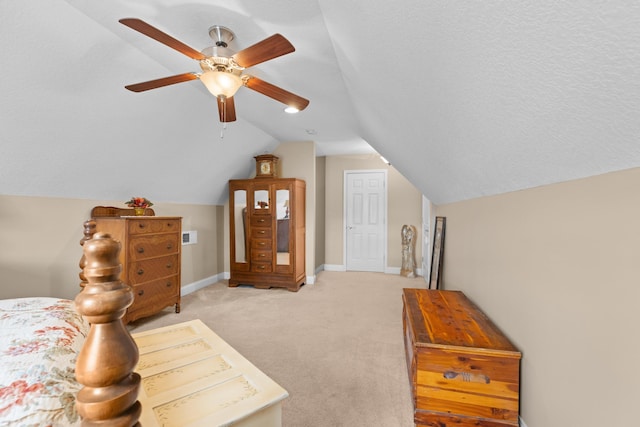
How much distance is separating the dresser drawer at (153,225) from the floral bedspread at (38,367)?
65.4 inches

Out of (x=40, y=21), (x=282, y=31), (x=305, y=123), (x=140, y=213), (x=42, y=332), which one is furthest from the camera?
(x=305, y=123)

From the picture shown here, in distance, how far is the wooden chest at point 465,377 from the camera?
4.17 ft

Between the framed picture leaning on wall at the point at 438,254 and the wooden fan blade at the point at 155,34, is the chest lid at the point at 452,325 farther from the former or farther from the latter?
the wooden fan blade at the point at 155,34

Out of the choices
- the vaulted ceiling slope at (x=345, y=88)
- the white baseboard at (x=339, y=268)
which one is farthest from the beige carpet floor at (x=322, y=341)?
the vaulted ceiling slope at (x=345, y=88)

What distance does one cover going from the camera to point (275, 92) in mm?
1948

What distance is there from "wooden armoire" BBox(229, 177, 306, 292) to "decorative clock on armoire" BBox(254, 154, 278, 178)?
0.12 metres

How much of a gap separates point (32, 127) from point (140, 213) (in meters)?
1.16

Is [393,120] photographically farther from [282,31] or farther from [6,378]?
[6,378]

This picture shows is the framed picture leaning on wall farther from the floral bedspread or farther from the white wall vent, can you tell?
the white wall vent

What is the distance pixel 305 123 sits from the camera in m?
3.61

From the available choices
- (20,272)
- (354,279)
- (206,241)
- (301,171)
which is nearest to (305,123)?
(301,171)

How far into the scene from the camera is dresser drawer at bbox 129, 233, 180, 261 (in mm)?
2705

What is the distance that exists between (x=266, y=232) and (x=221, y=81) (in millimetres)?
2717

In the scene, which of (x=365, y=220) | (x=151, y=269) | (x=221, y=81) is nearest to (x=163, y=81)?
(x=221, y=81)
